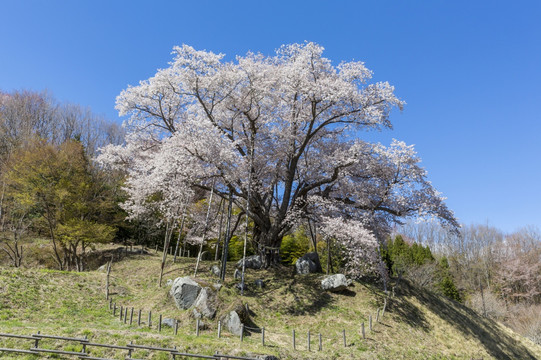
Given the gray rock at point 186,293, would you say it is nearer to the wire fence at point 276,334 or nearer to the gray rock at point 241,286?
the wire fence at point 276,334

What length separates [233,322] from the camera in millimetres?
12312

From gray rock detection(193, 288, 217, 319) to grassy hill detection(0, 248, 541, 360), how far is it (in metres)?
0.34

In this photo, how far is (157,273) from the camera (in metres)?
21.3

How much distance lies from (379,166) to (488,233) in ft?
157

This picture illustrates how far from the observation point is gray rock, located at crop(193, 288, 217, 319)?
12704 mm

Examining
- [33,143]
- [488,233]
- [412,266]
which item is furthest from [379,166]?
[488,233]

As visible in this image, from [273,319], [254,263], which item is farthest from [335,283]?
[254,263]

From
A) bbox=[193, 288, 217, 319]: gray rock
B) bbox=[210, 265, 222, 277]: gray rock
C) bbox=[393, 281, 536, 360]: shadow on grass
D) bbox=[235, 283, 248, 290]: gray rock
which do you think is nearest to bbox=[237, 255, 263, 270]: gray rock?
bbox=[210, 265, 222, 277]: gray rock

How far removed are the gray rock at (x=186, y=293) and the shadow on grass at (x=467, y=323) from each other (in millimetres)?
9025

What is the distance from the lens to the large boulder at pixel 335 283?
16281mm

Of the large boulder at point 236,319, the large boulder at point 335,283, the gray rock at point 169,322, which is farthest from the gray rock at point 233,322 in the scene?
the large boulder at point 335,283

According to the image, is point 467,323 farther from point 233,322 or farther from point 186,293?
point 186,293

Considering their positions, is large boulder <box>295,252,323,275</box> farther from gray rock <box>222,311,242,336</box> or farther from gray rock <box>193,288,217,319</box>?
gray rock <box>222,311,242,336</box>

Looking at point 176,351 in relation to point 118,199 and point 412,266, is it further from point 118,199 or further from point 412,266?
point 412,266
